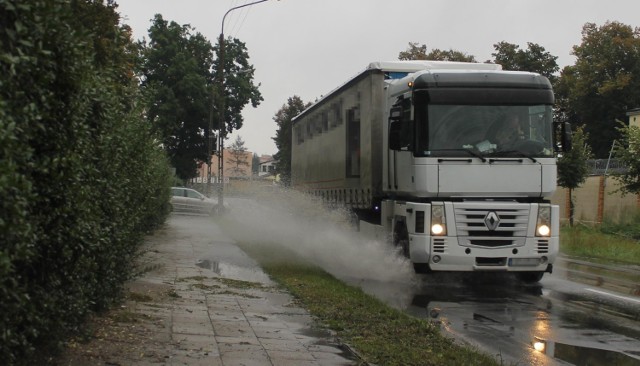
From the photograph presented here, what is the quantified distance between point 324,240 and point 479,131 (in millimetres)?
7635

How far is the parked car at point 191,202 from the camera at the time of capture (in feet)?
128

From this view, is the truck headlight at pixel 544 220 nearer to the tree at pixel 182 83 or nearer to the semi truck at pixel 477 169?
the semi truck at pixel 477 169

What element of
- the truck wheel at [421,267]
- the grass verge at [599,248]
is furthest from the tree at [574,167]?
the truck wheel at [421,267]

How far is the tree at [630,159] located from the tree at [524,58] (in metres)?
36.4

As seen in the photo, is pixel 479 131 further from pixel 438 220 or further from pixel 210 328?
pixel 210 328

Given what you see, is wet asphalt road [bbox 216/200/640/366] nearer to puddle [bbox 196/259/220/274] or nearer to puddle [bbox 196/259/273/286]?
puddle [bbox 196/259/273/286]

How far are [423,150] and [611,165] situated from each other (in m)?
30.7

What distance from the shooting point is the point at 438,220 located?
1184cm

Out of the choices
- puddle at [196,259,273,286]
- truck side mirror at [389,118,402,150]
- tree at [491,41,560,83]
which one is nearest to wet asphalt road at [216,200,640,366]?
puddle at [196,259,273,286]

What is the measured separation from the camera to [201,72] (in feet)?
176

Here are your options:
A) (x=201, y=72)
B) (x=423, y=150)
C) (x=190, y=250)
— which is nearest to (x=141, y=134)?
(x=423, y=150)

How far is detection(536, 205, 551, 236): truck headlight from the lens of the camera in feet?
39.6

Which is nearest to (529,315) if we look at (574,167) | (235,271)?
(235,271)

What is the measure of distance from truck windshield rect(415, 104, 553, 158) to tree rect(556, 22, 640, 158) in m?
53.8
